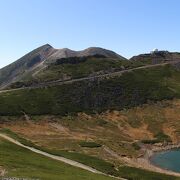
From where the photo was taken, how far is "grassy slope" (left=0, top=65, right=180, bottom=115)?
167625mm

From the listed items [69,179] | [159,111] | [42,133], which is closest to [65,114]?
[42,133]

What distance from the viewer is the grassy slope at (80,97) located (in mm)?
167625

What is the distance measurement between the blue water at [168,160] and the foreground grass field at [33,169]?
137 ft

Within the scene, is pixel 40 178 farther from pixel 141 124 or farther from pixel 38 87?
pixel 38 87

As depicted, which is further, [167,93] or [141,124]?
[167,93]

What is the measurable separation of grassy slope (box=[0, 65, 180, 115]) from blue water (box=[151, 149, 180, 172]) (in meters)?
51.6

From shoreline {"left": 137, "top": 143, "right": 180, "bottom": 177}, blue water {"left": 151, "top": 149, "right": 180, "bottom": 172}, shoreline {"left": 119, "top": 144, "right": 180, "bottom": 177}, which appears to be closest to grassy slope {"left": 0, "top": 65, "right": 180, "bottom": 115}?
shoreline {"left": 137, "top": 143, "right": 180, "bottom": 177}

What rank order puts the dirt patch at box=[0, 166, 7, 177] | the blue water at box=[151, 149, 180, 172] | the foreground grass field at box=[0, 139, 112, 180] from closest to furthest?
the dirt patch at box=[0, 166, 7, 177] → the foreground grass field at box=[0, 139, 112, 180] → the blue water at box=[151, 149, 180, 172]

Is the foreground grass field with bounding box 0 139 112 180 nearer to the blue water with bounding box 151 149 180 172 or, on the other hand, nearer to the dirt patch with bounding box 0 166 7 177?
the dirt patch with bounding box 0 166 7 177

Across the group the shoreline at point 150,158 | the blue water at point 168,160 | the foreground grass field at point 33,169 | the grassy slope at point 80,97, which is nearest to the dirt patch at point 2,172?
the foreground grass field at point 33,169

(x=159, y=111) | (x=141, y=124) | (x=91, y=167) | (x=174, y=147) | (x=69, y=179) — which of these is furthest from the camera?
(x=159, y=111)

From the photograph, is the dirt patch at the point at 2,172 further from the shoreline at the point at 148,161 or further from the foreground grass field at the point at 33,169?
the shoreline at the point at 148,161

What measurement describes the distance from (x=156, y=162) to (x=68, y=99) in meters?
74.4

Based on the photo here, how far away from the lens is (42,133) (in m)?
140
